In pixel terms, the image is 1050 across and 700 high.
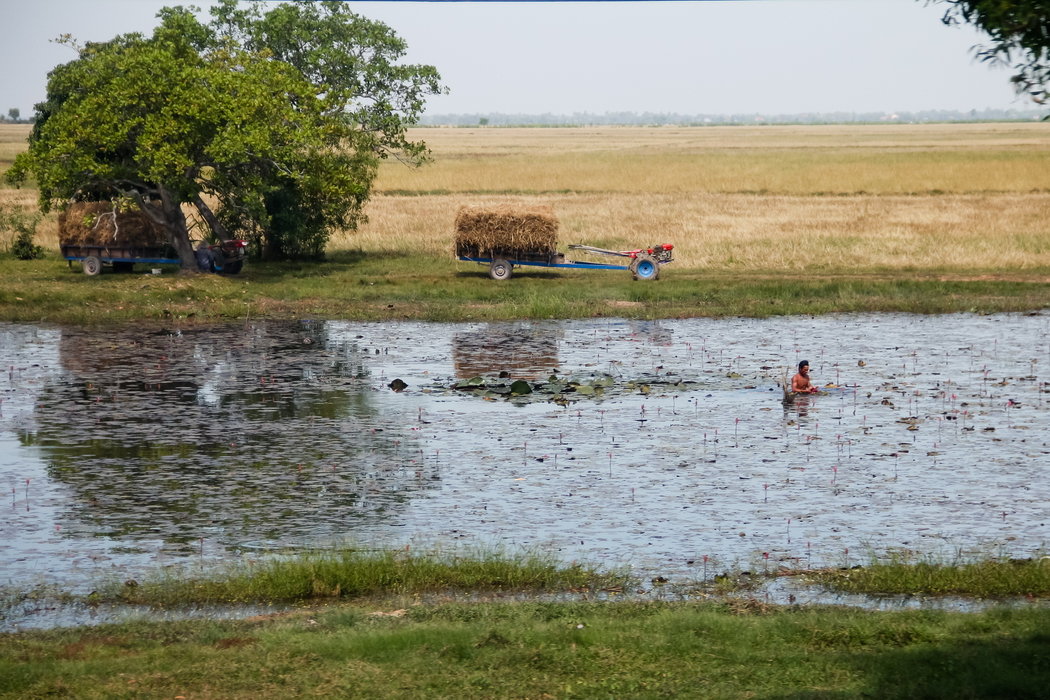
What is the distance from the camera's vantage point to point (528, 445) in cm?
1908

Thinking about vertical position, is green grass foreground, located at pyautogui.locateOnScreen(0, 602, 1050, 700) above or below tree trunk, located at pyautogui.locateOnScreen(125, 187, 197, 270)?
below

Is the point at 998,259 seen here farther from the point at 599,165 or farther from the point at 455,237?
the point at 599,165

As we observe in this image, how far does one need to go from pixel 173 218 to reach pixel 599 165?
70471 millimetres

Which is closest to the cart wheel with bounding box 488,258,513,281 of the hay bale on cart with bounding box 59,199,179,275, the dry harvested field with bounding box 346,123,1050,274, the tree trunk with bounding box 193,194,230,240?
the dry harvested field with bounding box 346,123,1050,274

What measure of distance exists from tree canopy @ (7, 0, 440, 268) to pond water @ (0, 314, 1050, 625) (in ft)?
21.0

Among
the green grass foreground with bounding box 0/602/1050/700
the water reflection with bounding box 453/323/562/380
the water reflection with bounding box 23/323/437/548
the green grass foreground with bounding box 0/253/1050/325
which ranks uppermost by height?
the green grass foreground with bounding box 0/253/1050/325

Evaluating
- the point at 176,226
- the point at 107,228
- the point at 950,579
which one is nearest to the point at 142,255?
the point at 107,228

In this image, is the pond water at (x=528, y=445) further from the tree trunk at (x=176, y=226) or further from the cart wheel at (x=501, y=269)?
the cart wheel at (x=501, y=269)

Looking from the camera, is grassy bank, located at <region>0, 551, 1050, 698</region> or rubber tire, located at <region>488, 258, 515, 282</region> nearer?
grassy bank, located at <region>0, 551, 1050, 698</region>

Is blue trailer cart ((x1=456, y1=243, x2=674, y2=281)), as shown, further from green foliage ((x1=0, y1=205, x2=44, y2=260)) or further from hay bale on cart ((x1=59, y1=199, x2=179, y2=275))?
green foliage ((x1=0, y1=205, x2=44, y2=260))

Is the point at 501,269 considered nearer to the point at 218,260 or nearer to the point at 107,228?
the point at 218,260

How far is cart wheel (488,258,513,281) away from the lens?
3716 cm

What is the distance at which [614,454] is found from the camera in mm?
18469

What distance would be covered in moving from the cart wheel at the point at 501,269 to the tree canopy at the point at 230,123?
15.2 feet
